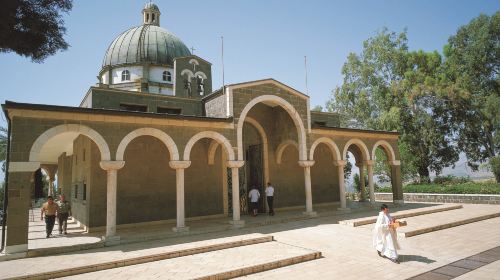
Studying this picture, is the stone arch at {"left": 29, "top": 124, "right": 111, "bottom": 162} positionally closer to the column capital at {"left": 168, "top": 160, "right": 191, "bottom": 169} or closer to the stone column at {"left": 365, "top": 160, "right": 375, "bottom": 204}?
the column capital at {"left": 168, "top": 160, "right": 191, "bottom": 169}

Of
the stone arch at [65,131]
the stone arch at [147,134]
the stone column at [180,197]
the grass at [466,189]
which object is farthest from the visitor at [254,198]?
the grass at [466,189]

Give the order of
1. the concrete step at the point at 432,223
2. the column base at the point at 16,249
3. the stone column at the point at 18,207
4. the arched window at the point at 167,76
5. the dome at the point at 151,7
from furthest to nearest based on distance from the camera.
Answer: the dome at the point at 151,7 < the arched window at the point at 167,76 < the concrete step at the point at 432,223 < the stone column at the point at 18,207 < the column base at the point at 16,249

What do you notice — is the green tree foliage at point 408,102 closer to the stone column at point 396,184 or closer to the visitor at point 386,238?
the stone column at point 396,184

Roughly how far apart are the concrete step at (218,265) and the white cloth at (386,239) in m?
1.66

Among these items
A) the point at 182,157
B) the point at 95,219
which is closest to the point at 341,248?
the point at 182,157

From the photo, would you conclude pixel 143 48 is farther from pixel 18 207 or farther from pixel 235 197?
pixel 18 207

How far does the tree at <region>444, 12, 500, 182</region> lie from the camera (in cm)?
3019

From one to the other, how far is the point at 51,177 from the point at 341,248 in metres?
27.7

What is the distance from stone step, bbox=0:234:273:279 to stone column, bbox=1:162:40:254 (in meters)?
0.66

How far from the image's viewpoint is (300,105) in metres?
16.3

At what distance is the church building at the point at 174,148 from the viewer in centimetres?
1027

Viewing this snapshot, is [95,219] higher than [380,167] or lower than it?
lower

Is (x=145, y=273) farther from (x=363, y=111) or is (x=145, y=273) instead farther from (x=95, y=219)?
(x=363, y=111)

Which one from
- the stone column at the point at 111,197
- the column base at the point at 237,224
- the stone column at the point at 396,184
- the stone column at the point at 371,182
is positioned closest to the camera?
the stone column at the point at 111,197
